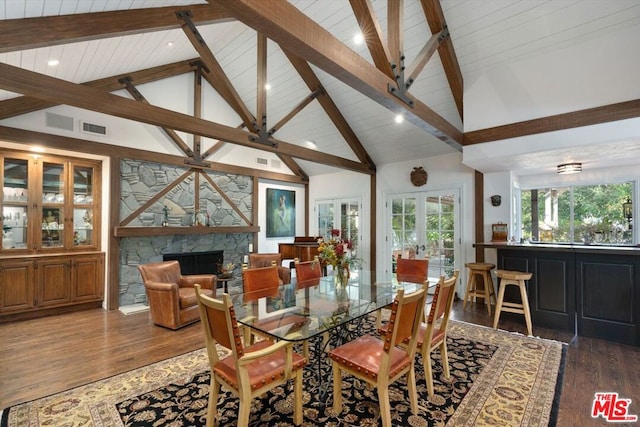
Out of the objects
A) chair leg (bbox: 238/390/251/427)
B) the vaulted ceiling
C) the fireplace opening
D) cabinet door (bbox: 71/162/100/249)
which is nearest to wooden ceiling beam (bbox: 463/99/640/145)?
the vaulted ceiling

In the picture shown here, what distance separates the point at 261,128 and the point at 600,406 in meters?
4.78

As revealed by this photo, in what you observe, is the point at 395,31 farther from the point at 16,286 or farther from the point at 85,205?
the point at 16,286

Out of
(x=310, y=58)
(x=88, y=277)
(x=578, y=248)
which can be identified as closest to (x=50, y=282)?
(x=88, y=277)

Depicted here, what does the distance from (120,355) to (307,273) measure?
2238mm

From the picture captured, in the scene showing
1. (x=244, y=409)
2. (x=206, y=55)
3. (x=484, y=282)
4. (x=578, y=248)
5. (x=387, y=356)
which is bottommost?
(x=244, y=409)

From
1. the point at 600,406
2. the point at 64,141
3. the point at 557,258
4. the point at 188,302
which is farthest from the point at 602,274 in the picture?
the point at 64,141

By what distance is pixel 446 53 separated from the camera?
423cm

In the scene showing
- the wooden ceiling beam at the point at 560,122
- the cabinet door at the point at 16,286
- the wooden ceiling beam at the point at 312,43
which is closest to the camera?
the wooden ceiling beam at the point at 312,43

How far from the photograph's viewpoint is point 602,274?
368 cm

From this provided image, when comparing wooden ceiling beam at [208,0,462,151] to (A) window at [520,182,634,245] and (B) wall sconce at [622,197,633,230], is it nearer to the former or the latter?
(A) window at [520,182,634,245]

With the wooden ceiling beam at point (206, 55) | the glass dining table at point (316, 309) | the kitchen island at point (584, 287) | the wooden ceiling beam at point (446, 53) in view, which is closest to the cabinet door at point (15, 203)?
the wooden ceiling beam at point (206, 55)

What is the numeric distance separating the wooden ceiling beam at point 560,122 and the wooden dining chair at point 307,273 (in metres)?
2.91

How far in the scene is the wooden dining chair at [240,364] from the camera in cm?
178
